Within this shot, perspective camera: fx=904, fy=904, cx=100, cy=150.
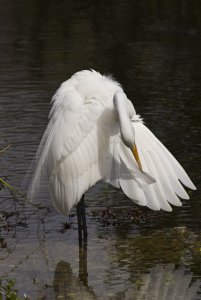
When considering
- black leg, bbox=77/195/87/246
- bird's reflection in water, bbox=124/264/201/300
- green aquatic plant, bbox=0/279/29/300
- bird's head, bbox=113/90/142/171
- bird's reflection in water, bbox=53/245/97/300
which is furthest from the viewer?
black leg, bbox=77/195/87/246

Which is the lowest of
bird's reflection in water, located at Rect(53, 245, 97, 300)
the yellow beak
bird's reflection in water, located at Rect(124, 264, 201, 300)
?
bird's reflection in water, located at Rect(53, 245, 97, 300)

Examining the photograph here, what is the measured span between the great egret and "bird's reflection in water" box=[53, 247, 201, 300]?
31.8 inches

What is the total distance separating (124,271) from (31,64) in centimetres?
1204

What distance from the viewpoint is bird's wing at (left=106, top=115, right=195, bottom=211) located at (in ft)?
28.2

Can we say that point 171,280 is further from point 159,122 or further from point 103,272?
point 159,122

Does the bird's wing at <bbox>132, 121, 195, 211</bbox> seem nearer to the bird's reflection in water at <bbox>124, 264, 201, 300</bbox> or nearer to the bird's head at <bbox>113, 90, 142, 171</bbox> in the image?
the bird's head at <bbox>113, 90, 142, 171</bbox>

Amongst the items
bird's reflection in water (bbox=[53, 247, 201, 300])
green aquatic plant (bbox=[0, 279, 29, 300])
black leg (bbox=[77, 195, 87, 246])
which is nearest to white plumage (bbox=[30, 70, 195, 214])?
black leg (bbox=[77, 195, 87, 246])

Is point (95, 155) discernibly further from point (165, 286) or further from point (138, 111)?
point (138, 111)

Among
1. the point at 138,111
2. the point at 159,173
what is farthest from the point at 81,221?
the point at 138,111

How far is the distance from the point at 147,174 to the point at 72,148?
745 millimetres

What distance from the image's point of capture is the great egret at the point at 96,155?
841cm

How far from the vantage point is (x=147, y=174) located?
8469mm

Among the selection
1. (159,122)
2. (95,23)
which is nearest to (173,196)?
(159,122)

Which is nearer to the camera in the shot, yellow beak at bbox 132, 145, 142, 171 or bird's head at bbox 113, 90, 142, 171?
bird's head at bbox 113, 90, 142, 171
